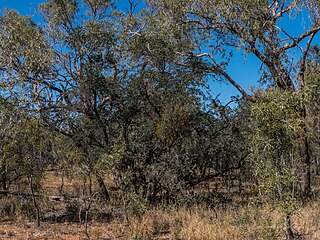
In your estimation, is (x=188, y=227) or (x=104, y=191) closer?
(x=188, y=227)

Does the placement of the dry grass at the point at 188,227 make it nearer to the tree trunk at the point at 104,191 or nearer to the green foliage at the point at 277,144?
the green foliage at the point at 277,144

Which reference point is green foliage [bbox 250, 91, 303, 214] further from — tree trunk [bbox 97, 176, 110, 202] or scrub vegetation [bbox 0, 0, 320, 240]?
tree trunk [bbox 97, 176, 110, 202]

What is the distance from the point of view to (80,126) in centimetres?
1134

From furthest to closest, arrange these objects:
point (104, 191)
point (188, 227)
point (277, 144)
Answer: point (104, 191) → point (188, 227) → point (277, 144)

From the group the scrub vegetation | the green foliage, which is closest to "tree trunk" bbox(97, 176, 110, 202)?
the scrub vegetation

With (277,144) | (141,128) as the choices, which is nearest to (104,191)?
(141,128)

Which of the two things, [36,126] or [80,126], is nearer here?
[36,126]

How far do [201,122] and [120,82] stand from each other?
96.4 inches

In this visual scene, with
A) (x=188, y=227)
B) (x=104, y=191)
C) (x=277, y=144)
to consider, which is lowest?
(x=188, y=227)

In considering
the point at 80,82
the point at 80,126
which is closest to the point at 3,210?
the point at 80,126

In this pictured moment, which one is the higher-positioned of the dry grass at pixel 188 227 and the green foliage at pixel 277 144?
the green foliage at pixel 277 144

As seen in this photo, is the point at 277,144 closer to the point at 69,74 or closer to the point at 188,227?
the point at 188,227

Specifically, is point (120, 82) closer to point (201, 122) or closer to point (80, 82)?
point (80, 82)

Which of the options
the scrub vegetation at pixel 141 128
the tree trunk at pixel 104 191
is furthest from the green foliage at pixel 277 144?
the tree trunk at pixel 104 191
